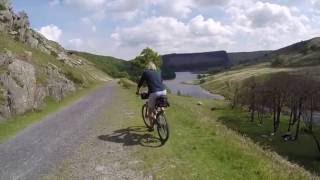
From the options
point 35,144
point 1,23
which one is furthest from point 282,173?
point 1,23

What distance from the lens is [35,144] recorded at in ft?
61.2

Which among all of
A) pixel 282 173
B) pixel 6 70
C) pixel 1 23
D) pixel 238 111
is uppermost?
pixel 1 23

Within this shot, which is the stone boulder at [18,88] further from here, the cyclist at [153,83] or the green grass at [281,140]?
the green grass at [281,140]

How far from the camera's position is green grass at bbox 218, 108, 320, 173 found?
200ft

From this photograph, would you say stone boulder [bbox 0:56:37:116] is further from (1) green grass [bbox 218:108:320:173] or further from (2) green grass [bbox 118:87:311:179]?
(1) green grass [bbox 218:108:320:173]

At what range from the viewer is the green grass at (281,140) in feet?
200

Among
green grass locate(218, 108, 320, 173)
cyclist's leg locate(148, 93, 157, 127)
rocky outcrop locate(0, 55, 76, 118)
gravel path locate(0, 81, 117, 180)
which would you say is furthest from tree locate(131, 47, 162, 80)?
cyclist's leg locate(148, 93, 157, 127)

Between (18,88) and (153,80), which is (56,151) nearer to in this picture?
(153,80)

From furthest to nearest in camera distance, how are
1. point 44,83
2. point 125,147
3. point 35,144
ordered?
point 44,83 → point 35,144 → point 125,147

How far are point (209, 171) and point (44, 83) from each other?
1229 inches

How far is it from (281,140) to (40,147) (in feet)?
210

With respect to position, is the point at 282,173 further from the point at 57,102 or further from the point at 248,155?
the point at 57,102

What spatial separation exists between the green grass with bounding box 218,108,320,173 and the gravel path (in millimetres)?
27686

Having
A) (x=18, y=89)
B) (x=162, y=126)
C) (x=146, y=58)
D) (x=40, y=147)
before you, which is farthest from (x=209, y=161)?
(x=146, y=58)
